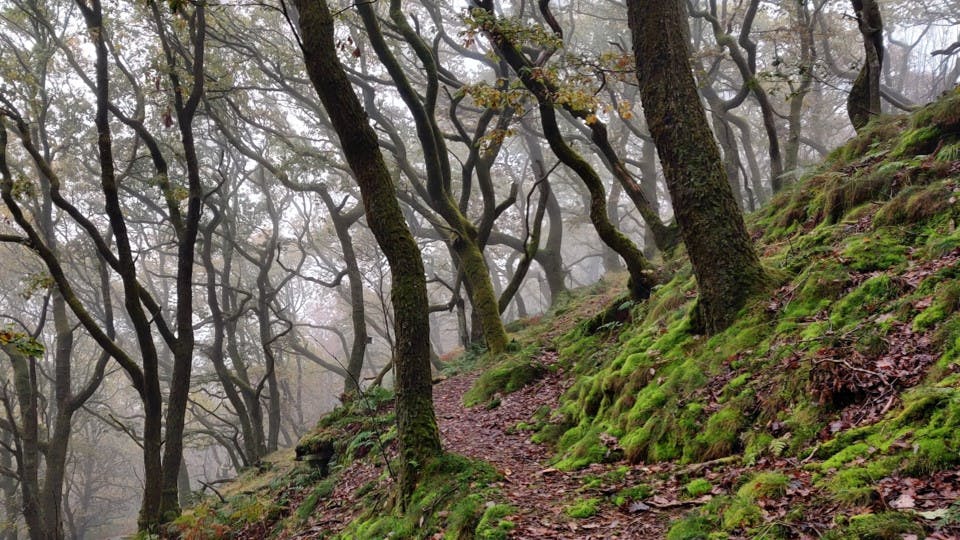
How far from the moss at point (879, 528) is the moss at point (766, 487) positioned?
0.57m

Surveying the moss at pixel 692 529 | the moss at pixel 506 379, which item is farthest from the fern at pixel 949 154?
the moss at pixel 506 379

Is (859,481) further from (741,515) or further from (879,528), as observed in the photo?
(741,515)

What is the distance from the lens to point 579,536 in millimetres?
3703

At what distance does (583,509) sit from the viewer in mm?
4039

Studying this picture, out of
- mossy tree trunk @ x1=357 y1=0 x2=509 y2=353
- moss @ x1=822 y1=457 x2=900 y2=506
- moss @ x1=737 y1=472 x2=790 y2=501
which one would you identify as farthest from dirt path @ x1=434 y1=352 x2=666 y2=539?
mossy tree trunk @ x1=357 y1=0 x2=509 y2=353

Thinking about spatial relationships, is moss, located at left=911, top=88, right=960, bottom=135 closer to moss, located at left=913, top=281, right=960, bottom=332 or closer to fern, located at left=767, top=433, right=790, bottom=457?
moss, located at left=913, top=281, right=960, bottom=332

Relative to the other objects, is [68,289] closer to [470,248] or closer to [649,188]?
[470,248]

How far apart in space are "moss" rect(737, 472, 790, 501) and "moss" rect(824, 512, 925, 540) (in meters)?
0.57

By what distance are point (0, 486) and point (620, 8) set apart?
29.5 meters

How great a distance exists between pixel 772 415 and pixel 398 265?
334 centimetres

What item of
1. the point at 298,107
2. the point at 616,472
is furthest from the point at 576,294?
the point at 616,472

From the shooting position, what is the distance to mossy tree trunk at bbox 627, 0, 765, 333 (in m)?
5.50

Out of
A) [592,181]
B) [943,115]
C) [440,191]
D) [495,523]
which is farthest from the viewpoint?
[440,191]

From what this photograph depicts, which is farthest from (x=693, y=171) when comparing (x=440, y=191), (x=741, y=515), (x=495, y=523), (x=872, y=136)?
(x=440, y=191)
